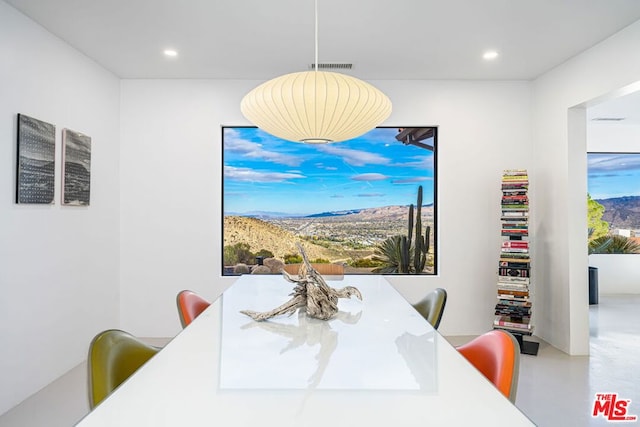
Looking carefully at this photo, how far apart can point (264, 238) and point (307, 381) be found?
3714mm

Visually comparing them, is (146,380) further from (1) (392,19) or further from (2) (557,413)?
(1) (392,19)

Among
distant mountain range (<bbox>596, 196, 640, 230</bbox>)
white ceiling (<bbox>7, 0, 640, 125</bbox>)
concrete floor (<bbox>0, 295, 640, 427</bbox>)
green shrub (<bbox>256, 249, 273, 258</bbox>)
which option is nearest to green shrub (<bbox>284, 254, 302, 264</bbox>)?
green shrub (<bbox>256, 249, 273, 258</bbox>)

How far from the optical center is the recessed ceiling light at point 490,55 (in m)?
3.61

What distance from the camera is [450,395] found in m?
1.13

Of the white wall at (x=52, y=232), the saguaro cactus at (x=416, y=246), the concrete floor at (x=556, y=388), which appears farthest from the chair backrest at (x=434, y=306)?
the white wall at (x=52, y=232)

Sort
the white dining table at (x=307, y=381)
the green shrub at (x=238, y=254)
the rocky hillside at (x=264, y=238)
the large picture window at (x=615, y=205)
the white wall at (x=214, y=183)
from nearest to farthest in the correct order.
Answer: the white dining table at (x=307, y=381) < the white wall at (x=214, y=183) < the green shrub at (x=238, y=254) < the rocky hillside at (x=264, y=238) < the large picture window at (x=615, y=205)

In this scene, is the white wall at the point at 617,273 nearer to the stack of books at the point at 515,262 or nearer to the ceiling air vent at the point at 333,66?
the stack of books at the point at 515,262

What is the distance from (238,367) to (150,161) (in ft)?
11.5

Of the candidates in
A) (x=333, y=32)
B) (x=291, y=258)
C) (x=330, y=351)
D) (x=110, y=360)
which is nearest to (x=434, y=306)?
(x=330, y=351)

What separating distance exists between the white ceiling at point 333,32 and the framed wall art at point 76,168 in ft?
2.61

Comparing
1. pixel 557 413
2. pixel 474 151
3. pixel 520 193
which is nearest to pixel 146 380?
pixel 557 413

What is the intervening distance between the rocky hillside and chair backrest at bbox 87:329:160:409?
2.95 metres

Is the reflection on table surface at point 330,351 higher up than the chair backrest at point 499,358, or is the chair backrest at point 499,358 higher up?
the reflection on table surface at point 330,351

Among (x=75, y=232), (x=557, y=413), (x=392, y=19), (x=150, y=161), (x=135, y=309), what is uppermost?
(x=392, y=19)
